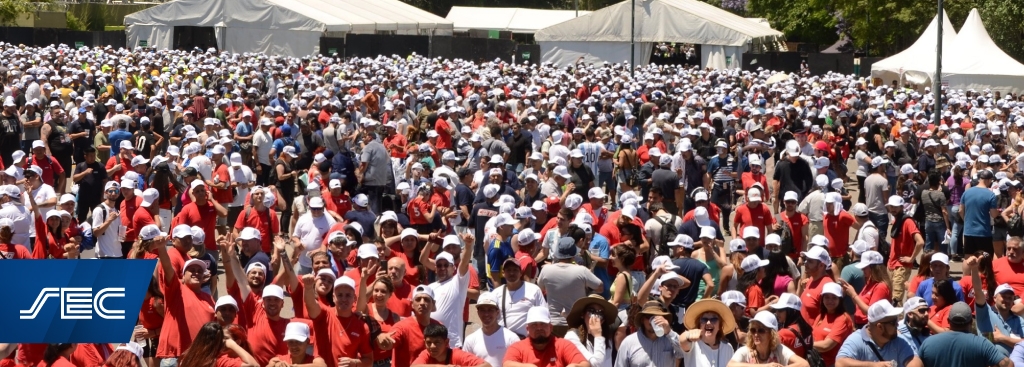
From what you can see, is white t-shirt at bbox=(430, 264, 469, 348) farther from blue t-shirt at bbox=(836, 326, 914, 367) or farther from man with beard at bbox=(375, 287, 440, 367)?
blue t-shirt at bbox=(836, 326, 914, 367)

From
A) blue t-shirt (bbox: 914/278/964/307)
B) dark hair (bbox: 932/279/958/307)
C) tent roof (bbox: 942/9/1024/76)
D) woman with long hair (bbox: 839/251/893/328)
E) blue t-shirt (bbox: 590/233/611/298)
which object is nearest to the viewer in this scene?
dark hair (bbox: 932/279/958/307)

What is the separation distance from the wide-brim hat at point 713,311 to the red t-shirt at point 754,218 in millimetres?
4595

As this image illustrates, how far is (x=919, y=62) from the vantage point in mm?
38031

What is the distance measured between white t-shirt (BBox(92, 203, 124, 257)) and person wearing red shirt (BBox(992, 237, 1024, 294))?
7.00 m

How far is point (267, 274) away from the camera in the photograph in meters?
9.82

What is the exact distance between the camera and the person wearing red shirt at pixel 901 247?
12102mm

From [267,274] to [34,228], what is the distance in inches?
126

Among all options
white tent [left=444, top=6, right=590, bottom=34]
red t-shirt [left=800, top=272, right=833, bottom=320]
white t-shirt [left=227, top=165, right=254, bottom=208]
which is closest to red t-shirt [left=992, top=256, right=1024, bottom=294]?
red t-shirt [left=800, top=272, right=833, bottom=320]

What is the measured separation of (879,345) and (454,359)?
237cm

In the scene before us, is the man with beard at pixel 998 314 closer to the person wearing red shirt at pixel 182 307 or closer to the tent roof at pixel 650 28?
the person wearing red shirt at pixel 182 307

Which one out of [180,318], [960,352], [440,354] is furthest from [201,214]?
[960,352]

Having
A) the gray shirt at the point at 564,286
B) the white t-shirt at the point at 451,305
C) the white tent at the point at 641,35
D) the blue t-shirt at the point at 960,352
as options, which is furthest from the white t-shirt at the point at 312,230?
the white tent at the point at 641,35

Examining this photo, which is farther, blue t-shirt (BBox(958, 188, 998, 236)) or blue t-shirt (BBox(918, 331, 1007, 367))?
blue t-shirt (BBox(958, 188, 998, 236))

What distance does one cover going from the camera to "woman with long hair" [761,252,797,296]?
978cm
